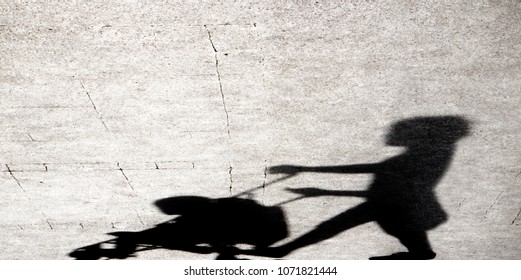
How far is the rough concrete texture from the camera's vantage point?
1580 millimetres

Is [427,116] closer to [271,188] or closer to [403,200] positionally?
[403,200]

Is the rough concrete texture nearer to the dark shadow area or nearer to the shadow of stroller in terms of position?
the dark shadow area

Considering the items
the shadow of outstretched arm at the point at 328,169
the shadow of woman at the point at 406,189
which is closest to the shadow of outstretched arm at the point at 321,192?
the shadow of woman at the point at 406,189

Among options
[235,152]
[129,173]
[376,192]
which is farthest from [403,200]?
[129,173]

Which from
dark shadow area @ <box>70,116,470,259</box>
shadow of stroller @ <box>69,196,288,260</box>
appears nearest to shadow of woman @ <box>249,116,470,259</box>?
dark shadow area @ <box>70,116,470,259</box>

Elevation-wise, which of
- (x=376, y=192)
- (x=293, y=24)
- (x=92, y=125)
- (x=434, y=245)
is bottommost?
(x=434, y=245)

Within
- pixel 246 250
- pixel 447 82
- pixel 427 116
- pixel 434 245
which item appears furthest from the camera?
pixel 246 250

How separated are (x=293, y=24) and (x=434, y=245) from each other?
11.4 feet

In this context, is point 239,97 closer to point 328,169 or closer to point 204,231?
point 328,169

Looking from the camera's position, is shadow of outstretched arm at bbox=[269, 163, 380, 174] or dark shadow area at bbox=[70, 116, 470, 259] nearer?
dark shadow area at bbox=[70, 116, 470, 259]

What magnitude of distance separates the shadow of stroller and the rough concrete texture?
0.70ft

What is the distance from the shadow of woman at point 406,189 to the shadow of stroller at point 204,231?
1.41ft

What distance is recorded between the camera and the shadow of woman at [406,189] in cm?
220

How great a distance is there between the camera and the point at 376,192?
111 inches
